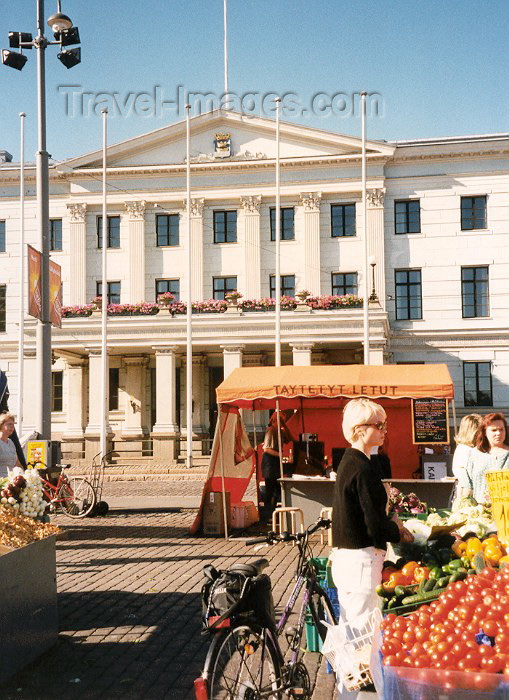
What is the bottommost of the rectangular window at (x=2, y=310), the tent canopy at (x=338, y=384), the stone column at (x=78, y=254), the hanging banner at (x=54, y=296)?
the tent canopy at (x=338, y=384)

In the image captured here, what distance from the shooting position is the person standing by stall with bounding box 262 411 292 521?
47.9 feet

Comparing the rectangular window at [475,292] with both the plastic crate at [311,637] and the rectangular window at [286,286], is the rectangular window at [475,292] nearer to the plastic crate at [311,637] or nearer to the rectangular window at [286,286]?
the rectangular window at [286,286]

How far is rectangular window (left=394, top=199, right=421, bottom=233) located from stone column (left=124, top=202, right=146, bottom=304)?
517 inches

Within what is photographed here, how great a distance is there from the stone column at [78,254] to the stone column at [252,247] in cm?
844

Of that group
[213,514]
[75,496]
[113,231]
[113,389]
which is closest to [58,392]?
[113,389]

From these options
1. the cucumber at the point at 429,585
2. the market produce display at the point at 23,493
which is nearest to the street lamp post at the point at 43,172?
the market produce display at the point at 23,493

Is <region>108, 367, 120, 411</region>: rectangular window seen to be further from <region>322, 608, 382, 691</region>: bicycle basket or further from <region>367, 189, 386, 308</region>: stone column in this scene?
<region>322, 608, 382, 691</region>: bicycle basket

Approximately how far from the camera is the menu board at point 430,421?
14.0 metres

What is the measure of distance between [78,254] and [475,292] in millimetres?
20533

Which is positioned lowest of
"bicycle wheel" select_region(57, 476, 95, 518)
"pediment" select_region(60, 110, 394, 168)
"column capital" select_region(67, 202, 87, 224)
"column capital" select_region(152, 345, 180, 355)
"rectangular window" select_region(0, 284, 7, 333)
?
"bicycle wheel" select_region(57, 476, 95, 518)

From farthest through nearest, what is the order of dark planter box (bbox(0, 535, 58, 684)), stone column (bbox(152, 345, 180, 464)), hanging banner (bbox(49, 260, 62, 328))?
stone column (bbox(152, 345, 180, 464))
hanging banner (bbox(49, 260, 62, 328))
dark planter box (bbox(0, 535, 58, 684))

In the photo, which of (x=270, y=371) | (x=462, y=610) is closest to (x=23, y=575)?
(x=462, y=610)

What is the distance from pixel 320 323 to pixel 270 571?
77.9ft

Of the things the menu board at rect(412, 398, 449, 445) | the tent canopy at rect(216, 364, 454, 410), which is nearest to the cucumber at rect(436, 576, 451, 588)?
the tent canopy at rect(216, 364, 454, 410)
